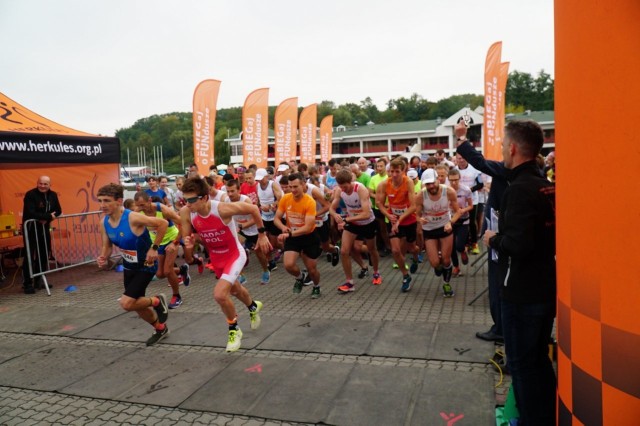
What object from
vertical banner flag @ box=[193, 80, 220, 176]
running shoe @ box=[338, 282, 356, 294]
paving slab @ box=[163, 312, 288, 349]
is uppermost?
vertical banner flag @ box=[193, 80, 220, 176]

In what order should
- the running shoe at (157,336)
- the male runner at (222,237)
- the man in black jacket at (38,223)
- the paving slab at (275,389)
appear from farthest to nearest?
the man in black jacket at (38,223)
the running shoe at (157,336)
the male runner at (222,237)
the paving slab at (275,389)

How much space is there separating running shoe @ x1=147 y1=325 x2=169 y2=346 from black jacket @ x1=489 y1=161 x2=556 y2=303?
4.39m

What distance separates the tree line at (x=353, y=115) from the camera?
89438 mm

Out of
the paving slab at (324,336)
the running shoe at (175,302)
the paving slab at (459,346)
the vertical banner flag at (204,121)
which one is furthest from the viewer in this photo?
the vertical banner flag at (204,121)

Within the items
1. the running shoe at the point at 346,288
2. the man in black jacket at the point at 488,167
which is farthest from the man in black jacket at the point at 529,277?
the running shoe at the point at 346,288

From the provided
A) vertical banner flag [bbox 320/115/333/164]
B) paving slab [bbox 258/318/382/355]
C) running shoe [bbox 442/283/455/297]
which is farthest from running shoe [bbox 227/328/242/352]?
vertical banner flag [bbox 320/115/333/164]

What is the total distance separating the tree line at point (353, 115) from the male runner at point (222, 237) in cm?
8115

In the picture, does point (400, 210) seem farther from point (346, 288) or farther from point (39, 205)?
point (39, 205)

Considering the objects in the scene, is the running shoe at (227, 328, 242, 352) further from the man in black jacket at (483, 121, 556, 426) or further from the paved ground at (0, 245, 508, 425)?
the man in black jacket at (483, 121, 556, 426)

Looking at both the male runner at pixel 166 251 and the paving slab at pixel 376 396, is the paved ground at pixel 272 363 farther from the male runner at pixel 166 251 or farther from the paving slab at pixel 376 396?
the male runner at pixel 166 251

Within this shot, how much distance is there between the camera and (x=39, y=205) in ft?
29.1

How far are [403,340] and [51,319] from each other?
5.36 m

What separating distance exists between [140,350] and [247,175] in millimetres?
5921

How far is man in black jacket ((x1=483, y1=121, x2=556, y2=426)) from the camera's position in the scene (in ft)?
8.69
